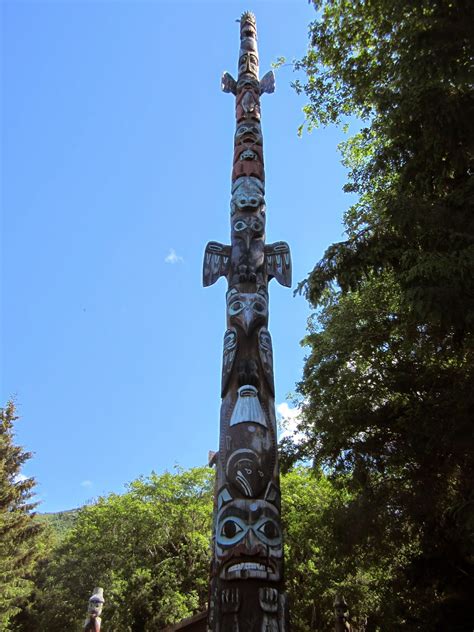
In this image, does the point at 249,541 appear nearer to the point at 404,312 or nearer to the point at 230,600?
the point at 230,600

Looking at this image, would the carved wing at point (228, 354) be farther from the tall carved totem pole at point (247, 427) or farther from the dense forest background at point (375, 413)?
the dense forest background at point (375, 413)

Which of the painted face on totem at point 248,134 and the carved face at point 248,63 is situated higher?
the carved face at point 248,63

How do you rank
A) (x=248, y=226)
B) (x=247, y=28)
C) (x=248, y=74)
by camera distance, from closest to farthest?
(x=248, y=226)
(x=248, y=74)
(x=247, y=28)

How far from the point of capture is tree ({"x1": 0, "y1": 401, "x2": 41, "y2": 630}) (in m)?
17.2

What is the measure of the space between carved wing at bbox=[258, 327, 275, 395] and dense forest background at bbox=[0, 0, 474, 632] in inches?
28.3

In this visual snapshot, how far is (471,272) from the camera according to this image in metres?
5.07

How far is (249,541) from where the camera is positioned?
482cm

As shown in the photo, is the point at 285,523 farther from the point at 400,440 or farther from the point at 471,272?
the point at 471,272

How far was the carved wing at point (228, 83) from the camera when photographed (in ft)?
36.5

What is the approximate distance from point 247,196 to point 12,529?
1499 centimetres

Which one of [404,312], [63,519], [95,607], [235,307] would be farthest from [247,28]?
[63,519]

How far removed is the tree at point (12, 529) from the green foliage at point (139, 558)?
1.26 metres

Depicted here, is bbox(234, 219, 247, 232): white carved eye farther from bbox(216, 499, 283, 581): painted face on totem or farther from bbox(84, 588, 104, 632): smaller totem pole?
bbox(84, 588, 104, 632): smaller totem pole

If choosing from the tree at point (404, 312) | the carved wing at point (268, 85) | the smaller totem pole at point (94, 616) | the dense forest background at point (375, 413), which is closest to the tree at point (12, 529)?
the dense forest background at point (375, 413)
